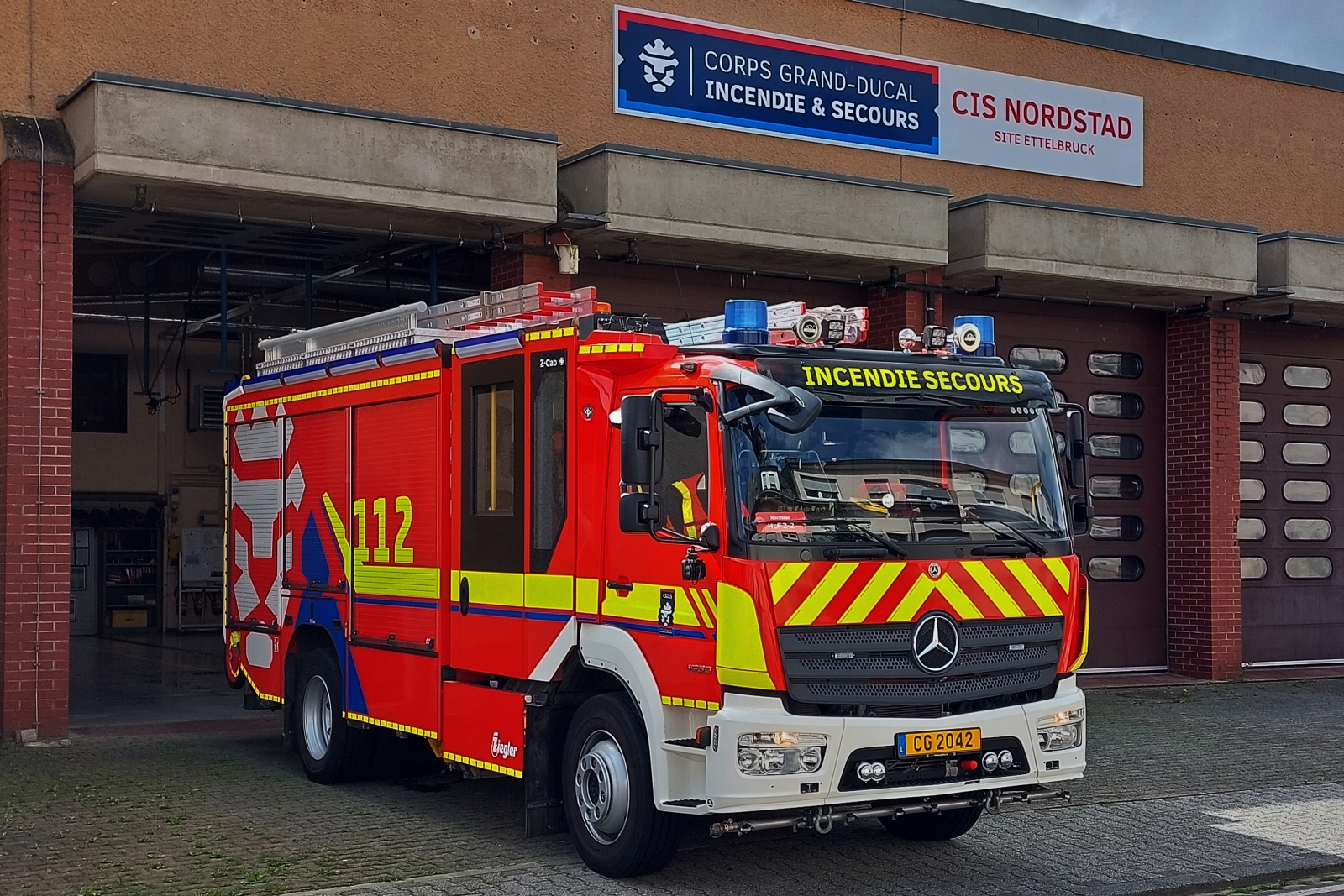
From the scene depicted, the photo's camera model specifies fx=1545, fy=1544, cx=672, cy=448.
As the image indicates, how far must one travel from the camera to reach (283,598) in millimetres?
11453

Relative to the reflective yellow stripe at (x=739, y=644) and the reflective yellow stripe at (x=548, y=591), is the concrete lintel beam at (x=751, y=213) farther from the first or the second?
the reflective yellow stripe at (x=739, y=644)

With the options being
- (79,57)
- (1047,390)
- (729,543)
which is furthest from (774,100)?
(729,543)

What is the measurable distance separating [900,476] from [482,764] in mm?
3099

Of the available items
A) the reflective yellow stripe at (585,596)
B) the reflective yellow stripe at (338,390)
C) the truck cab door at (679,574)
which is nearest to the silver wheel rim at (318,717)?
the reflective yellow stripe at (338,390)

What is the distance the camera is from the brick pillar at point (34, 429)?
467 inches

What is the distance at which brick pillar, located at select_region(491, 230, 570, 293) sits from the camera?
13836mm

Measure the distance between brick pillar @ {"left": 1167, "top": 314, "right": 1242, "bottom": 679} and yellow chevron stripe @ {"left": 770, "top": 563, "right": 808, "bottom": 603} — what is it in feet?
38.8

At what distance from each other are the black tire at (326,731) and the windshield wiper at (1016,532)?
483 cm

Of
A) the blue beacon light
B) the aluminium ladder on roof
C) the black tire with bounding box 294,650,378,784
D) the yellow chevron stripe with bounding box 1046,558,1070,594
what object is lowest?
the black tire with bounding box 294,650,378,784

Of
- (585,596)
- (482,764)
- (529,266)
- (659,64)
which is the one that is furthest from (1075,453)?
(659,64)

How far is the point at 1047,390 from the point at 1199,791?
3951 mm

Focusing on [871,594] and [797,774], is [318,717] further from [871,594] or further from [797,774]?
[871,594]

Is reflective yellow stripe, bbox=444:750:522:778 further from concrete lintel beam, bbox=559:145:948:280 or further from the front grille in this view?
concrete lintel beam, bbox=559:145:948:280

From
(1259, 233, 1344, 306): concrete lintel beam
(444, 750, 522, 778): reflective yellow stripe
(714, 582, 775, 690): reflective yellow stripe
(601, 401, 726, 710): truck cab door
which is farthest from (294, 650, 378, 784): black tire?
(1259, 233, 1344, 306): concrete lintel beam
